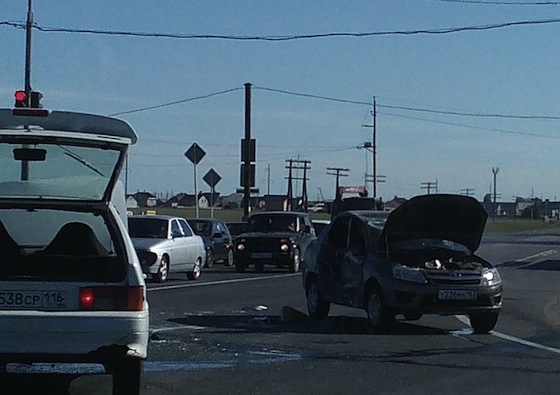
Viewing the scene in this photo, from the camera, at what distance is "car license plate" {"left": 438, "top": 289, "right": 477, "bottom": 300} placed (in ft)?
49.3

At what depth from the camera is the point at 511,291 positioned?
24547 mm

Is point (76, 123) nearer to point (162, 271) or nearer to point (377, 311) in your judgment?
point (377, 311)

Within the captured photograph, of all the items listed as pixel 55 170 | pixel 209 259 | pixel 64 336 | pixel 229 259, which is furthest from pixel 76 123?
pixel 229 259

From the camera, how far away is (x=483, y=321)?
615 inches

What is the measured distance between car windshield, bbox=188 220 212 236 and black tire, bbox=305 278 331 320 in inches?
655

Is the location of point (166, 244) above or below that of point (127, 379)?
above

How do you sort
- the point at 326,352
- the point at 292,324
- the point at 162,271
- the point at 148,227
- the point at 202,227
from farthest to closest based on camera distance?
the point at 202,227
the point at 148,227
the point at 162,271
the point at 292,324
the point at 326,352

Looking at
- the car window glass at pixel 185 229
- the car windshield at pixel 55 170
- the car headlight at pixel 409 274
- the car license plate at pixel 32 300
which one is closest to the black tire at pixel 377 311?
the car headlight at pixel 409 274

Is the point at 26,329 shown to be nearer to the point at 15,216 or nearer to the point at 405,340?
the point at 15,216

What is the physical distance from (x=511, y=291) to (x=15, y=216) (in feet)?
52.8

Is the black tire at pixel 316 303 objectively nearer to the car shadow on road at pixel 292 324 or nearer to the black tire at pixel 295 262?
the car shadow on road at pixel 292 324

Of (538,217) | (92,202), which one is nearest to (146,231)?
(92,202)

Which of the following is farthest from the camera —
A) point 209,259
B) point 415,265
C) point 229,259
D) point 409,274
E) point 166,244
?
Result: point 229,259

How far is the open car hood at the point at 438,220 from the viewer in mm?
15812
